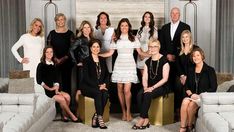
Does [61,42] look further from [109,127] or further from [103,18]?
[109,127]

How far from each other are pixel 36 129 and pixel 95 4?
115 inches

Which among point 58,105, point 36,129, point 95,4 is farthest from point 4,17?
point 36,129

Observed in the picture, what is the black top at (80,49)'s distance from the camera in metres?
6.61

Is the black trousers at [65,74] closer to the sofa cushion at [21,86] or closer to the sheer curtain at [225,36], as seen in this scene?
the sofa cushion at [21,86]

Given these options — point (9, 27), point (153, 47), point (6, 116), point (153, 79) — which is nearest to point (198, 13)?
point (153, 47)

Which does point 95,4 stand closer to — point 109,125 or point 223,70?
point 109,125

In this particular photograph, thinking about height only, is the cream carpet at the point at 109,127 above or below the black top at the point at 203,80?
below

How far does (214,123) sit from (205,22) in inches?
128

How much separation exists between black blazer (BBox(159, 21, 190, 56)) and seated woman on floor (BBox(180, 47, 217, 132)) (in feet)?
3.20

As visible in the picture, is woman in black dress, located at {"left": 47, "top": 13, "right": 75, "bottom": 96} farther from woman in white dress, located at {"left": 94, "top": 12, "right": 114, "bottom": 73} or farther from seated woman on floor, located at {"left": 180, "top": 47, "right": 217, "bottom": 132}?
seated woman on floor, located at {"left": 180, "top": 47, "right": 217, "bottom": 132}

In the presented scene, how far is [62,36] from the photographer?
22.5ft

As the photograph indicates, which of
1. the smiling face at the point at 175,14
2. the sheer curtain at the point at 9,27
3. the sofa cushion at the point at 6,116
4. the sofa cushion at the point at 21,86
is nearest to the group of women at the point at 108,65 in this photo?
the smiling face at the point at 175,14

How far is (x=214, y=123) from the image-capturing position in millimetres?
4715

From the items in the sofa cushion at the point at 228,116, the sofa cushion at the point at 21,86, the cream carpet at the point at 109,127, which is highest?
the sofa cushion at the point at 21,86
